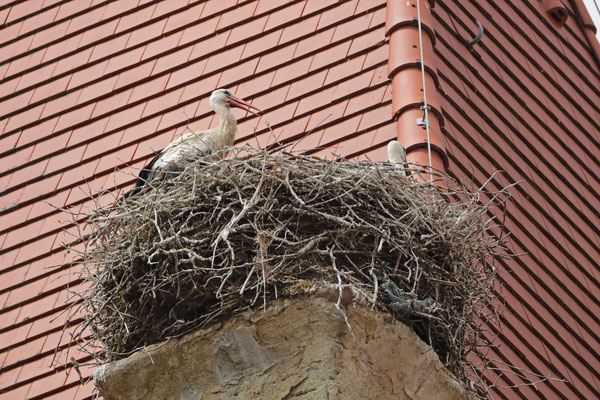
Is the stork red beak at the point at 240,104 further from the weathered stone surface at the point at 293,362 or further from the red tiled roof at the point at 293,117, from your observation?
the weathered stone surface at the point at 293,362

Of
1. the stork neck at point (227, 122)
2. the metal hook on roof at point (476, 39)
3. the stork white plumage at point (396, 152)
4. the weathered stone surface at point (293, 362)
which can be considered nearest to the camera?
the weathered stone surface at point (293, 362)

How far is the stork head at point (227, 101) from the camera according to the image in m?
9.37

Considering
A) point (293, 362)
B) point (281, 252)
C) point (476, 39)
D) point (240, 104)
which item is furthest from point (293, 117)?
point (293, 362)

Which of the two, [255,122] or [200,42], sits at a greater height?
[200,42]

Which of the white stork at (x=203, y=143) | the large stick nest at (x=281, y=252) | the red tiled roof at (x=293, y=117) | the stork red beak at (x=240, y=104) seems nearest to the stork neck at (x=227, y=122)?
the white stork at (x=203, y=143)

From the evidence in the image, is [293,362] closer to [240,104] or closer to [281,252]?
[281,252]

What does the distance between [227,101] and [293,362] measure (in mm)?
3346

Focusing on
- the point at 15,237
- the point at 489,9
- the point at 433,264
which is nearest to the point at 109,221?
the point at 433,264

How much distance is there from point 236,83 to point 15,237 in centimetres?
211

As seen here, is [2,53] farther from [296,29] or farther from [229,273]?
[229,273]

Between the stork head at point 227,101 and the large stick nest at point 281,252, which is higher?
the stork head at point 227,101

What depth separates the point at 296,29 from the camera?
1012cm

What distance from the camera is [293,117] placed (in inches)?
Answer: 372

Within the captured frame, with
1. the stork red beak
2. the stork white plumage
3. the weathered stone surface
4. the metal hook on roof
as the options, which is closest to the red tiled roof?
the metal hook on roof
